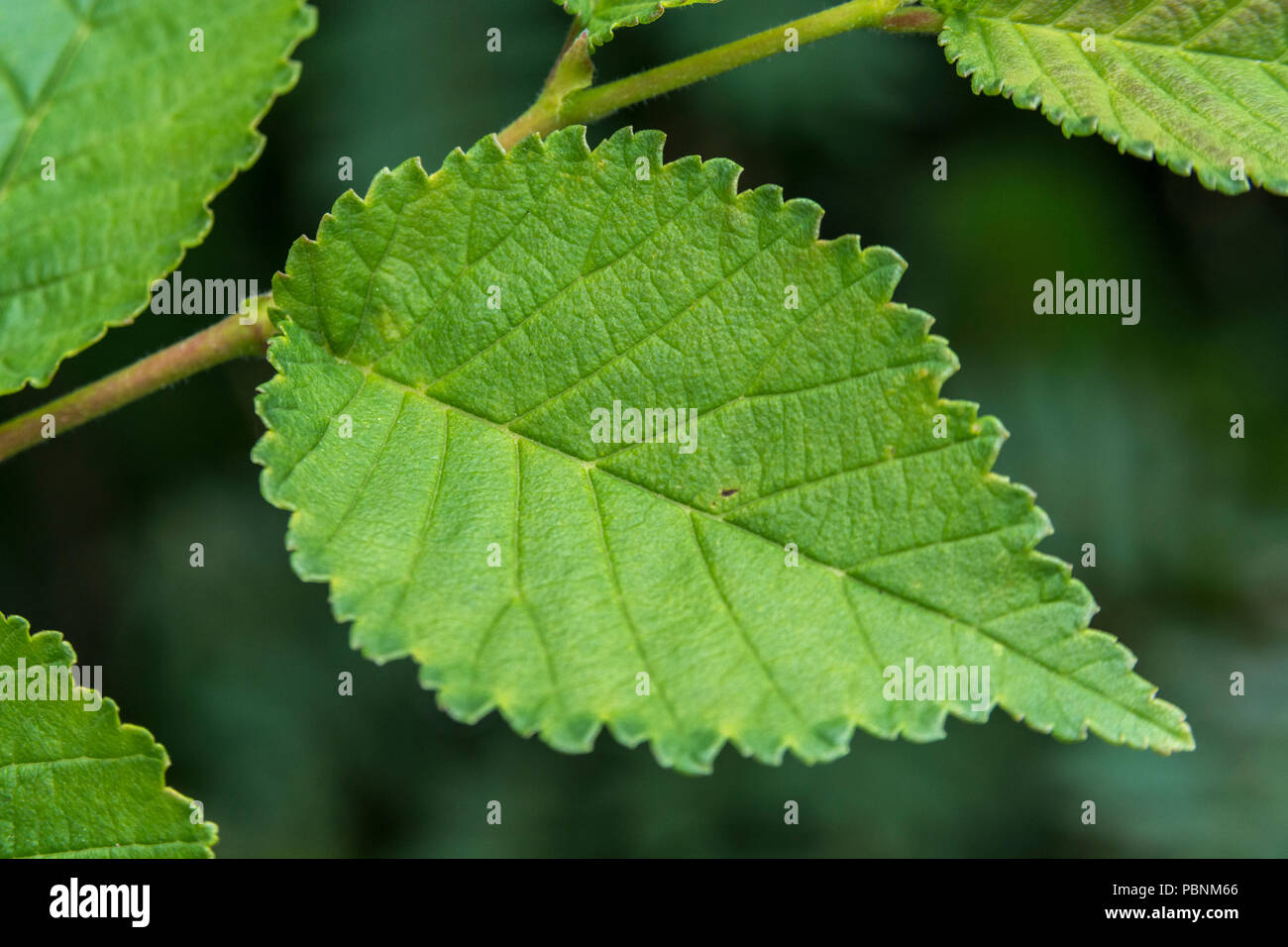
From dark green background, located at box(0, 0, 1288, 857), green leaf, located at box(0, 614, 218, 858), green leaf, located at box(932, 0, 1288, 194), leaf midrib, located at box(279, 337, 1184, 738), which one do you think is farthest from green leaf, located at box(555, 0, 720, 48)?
dark green background, located at box(0, 0, 1288, 857)

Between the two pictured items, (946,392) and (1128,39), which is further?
(946,392)

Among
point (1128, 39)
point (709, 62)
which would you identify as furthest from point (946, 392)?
point (709, 62)

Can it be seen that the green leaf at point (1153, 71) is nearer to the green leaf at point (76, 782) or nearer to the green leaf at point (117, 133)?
the green leaf at point (117, 133)

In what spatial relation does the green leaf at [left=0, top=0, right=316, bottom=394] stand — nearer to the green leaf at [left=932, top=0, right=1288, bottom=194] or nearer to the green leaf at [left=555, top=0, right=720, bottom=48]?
the green leaf at [left=555, top=0, right=720, bottom=48]

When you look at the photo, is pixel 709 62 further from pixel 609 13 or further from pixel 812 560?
pixel 812 560

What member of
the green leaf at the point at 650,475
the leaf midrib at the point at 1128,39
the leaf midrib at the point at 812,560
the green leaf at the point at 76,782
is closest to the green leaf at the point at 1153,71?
the leaf midrib at the point at 1128,39

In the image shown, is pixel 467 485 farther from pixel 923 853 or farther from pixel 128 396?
pixel 923 853
